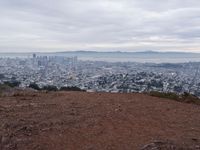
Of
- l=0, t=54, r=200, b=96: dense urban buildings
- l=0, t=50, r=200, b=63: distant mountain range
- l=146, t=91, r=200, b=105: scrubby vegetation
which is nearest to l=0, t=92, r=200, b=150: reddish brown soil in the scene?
l=146, t=91, r=200, b=105: scrubby vegetation

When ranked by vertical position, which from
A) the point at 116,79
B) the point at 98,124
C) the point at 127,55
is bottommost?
the point at 127,55

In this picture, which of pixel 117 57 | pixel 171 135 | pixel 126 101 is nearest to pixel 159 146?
pixel 171 135

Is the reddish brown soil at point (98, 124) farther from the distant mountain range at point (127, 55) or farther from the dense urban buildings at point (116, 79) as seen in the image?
the distant mountain range at point (127, 55)

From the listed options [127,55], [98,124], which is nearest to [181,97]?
[98,124]

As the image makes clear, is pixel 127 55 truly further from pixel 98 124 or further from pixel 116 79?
pixel 98 124

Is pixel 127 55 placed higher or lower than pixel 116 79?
lower

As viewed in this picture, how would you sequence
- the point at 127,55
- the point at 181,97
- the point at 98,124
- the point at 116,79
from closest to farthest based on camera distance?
1. the point at 98,124
2. the point at 181,97
3. the point at 116,79
4. the point at 127,55

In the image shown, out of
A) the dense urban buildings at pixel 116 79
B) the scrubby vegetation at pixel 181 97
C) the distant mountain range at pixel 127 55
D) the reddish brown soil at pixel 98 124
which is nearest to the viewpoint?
the reddish brown soil at pixel 98 124

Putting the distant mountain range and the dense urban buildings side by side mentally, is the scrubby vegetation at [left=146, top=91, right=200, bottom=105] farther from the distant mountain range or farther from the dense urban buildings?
the distant mountain range

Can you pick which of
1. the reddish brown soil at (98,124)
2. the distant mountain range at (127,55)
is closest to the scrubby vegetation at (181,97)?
the reddish brown soil at (98,124)
